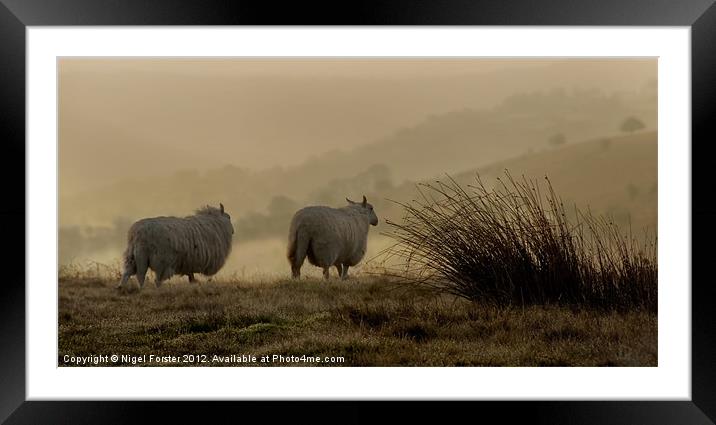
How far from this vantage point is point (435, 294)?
5812 mm

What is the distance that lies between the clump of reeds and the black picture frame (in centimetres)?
113

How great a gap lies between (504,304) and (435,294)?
1.65 feet

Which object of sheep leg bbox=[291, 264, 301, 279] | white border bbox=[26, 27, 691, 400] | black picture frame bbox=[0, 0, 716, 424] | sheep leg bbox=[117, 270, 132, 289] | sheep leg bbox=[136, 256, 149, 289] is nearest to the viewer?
black picture frame bbox=[0, 0, 716, 424]

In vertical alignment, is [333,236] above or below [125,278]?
above

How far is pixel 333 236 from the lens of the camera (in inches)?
272

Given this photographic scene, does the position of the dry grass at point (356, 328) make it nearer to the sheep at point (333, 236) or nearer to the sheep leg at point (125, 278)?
the sheep leg at point (125, 278)

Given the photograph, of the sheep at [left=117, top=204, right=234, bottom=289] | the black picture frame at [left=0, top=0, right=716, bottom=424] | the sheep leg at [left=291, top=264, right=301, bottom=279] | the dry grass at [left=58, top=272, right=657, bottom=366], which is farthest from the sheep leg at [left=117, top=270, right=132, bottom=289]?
the black picture frame at [left=0, top=0, right=716, bottom=424]

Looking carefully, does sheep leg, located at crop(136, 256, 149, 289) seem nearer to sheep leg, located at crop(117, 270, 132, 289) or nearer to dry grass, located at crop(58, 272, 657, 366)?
sheep leg, located at crop(117, 270, 132, 289)

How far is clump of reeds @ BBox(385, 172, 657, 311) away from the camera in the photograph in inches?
224
